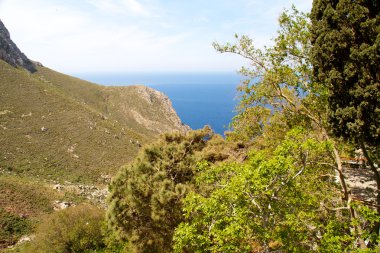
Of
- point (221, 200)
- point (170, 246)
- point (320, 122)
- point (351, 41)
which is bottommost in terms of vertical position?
point (170, 246)

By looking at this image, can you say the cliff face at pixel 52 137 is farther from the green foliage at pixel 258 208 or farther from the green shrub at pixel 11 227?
the green foliage at pixel 258 208

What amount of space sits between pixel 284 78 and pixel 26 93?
234ft

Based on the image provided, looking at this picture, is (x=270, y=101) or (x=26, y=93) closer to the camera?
(x=270, y=101)

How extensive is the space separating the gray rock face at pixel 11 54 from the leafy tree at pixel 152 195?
9631cm

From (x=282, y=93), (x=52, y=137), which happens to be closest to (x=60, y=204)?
(x=52, y=137)

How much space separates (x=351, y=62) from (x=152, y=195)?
10689 millimetres

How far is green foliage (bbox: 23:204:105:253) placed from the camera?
78.5 ft

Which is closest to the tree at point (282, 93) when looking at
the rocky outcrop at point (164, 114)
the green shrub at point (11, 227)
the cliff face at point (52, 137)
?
the green shrub at point (11, 227)

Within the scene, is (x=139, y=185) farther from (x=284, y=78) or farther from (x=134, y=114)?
(x=134, y=114)

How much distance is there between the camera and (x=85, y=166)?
57.9m

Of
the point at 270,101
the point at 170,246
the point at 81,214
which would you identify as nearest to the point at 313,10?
the point at 270,101

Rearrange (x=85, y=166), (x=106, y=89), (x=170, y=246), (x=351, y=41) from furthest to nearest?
(x=106, y=89) → (x=85, y=166) → (x=170, y=246) → (x=351, y=41)

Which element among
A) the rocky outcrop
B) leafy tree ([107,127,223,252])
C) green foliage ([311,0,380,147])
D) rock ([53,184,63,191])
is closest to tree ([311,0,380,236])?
green foliage ([311,0,380,147])

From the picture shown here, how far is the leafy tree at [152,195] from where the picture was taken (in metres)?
15.8
